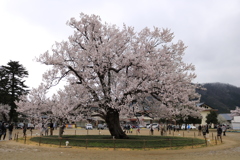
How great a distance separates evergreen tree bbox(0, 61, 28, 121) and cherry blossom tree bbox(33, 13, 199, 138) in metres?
37.2

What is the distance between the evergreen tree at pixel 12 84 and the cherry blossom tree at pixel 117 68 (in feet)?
122

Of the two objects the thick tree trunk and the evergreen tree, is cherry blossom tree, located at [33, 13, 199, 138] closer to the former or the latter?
the thick tree trunk

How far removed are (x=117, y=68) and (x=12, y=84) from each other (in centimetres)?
4356

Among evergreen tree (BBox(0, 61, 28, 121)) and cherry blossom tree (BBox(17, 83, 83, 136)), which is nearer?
cherry blossom tree (BBox(17, 83, 83, 136))

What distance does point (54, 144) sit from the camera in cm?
1856

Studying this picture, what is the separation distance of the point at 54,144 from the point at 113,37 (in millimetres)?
10649

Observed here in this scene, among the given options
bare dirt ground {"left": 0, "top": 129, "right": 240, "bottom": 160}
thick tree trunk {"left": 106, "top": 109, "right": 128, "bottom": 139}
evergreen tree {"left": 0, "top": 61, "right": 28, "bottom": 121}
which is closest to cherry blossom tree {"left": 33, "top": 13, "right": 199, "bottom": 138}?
thick tree trunk {"left": 106, "top": 109, "right": 128, "bottom": 139}

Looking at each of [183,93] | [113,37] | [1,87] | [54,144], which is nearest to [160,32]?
[113,37]

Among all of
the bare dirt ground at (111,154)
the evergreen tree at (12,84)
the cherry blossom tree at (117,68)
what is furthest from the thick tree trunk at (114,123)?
the evergreen tree at (12,84)

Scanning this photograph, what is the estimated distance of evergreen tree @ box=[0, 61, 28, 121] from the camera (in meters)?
52.8

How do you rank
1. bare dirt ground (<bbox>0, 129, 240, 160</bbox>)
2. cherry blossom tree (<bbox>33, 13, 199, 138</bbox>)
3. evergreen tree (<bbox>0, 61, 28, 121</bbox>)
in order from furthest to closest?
evergreen tree (<bbox>0, 61, 28, 121</bbox>), cherry blossom tree (<bbox>33, 13, 199, 138</bbox>), bare dirt ground (<bbox>0, 129, 240, 160</bbox>)

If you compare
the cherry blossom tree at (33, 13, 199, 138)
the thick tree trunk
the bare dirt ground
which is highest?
the cherry blossom tree at (33, 13, 199, 138)

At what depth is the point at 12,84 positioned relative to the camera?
5494 centimetres

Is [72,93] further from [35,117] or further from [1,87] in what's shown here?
[1,87]
